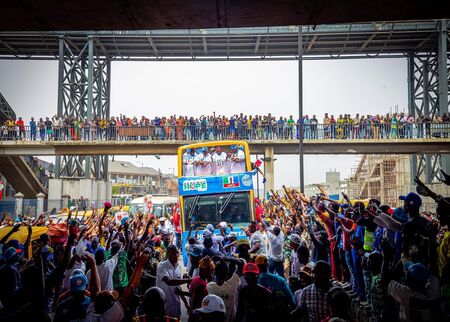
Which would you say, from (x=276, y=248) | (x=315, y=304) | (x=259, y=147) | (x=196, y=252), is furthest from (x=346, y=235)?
(x=259, y=147)

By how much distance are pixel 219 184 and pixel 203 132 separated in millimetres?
14265

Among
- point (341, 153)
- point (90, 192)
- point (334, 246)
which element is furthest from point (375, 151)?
point (90, 192)

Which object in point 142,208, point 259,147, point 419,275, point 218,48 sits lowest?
point 142,208

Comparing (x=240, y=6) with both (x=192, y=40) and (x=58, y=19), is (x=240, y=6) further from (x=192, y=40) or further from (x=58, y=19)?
(x=192, y=40)

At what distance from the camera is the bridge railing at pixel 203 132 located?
2536 centimetres

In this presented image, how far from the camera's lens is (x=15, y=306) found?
3.80 metres

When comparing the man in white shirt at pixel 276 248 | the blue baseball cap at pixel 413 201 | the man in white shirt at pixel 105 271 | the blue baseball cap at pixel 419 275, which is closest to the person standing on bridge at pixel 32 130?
the man in white shirt at pixel 276 248

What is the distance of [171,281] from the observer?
5.09 m

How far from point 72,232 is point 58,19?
2.92 metres

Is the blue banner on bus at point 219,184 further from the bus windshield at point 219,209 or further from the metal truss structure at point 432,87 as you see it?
the metal truss structure at point 432,87

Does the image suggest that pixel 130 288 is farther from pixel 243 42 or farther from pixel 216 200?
pixel 243 42

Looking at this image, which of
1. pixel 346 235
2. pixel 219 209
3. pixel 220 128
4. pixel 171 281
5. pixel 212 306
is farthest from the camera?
pixel 220 128

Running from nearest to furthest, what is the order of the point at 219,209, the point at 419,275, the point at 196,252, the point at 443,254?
1. the point at 419,275
2. the point at 443,254
3. the point at 196,252
4. the point at 219,209

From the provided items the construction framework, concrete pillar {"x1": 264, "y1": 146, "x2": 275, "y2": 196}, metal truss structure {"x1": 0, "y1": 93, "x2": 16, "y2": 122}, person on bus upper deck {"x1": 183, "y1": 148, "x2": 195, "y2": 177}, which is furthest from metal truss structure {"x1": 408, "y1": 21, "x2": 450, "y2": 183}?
metal truss structure {"x1": 0, "y1": 93, "x2": 16, "y2": 122}
